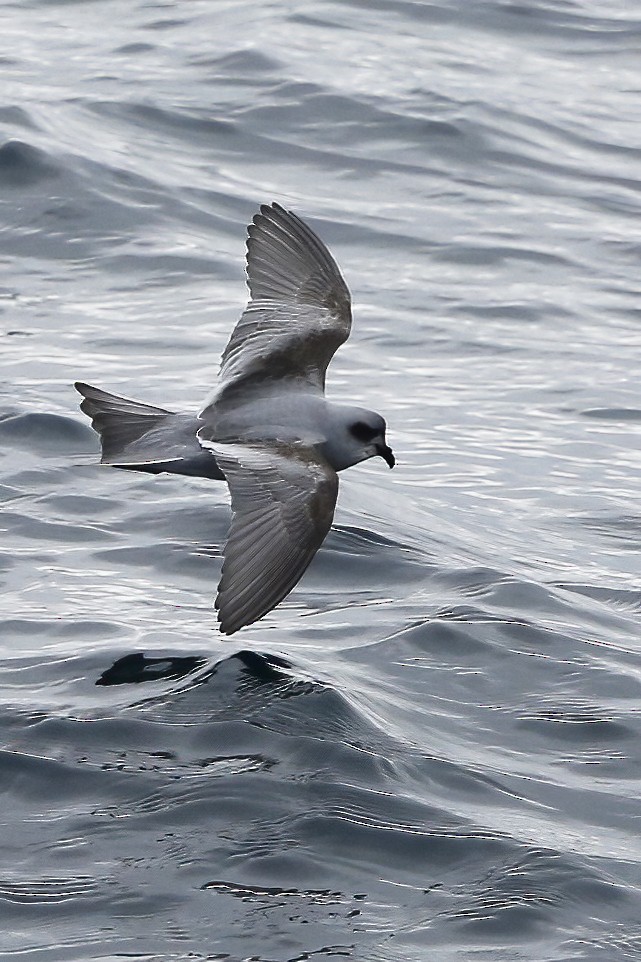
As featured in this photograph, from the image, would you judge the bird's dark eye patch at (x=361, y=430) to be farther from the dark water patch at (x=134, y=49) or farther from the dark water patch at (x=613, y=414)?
the dark water patch at (x=134, y=49)

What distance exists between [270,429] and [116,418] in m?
0.61

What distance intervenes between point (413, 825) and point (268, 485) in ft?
4.83

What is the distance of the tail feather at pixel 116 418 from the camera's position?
22.5 feet

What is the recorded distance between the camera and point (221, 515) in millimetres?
8031

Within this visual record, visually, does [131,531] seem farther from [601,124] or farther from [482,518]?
[601,124]

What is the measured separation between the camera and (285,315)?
775 cm

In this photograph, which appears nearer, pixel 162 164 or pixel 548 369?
pixel 548 369

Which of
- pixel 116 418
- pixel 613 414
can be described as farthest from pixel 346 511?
pixel 613 414

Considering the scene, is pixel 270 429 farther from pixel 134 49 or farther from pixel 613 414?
pixel 134 49

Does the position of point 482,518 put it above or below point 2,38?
below

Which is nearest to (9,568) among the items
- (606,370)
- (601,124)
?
(606,370)

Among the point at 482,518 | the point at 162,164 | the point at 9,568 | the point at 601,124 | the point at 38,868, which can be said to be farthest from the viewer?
the point at 601,124

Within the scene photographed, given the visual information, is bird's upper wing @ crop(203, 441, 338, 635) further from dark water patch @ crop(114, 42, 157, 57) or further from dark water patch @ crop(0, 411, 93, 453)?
dark water patch @ crop(114, 42, 157, 57)

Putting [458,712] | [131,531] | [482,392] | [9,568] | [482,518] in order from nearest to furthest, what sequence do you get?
[458,712] → [9,568] → [131,531] → [482,518] → [482,392]
